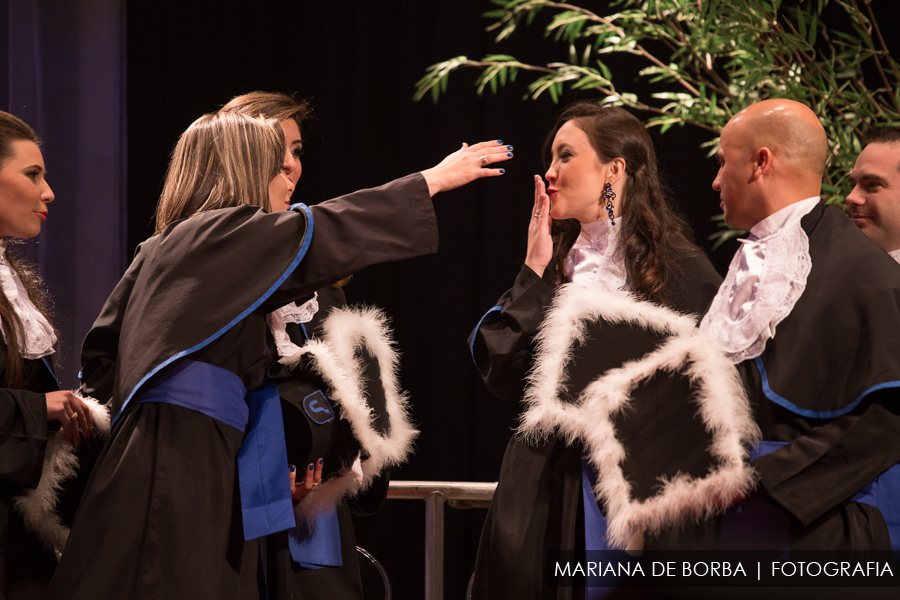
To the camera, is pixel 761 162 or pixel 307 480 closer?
pixel 761 162

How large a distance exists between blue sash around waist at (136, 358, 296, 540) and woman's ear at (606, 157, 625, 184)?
113 centimetres

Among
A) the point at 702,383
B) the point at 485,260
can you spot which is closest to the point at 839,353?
the point at 702,383

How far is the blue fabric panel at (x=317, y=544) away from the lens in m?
1.92

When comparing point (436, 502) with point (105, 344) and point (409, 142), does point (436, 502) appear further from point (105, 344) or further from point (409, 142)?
point (409, 142)

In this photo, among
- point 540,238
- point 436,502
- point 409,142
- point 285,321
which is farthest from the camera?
point 409,142

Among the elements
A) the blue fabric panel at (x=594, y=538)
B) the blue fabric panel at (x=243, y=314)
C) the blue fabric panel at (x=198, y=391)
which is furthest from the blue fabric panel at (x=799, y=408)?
the blue fabric panel at (x=198, y=391)

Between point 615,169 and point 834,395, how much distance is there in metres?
0.96

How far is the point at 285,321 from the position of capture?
6.58ft

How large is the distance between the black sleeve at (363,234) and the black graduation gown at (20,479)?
0.61 meters

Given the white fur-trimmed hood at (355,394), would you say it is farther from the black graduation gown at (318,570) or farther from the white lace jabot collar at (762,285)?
the white lace jabot collar at (762,285)

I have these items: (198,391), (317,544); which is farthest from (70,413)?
(317,544)

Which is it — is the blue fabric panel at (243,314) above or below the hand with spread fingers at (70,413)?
above

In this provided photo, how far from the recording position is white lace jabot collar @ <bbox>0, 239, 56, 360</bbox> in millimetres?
2020

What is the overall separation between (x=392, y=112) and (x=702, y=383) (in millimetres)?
2670
